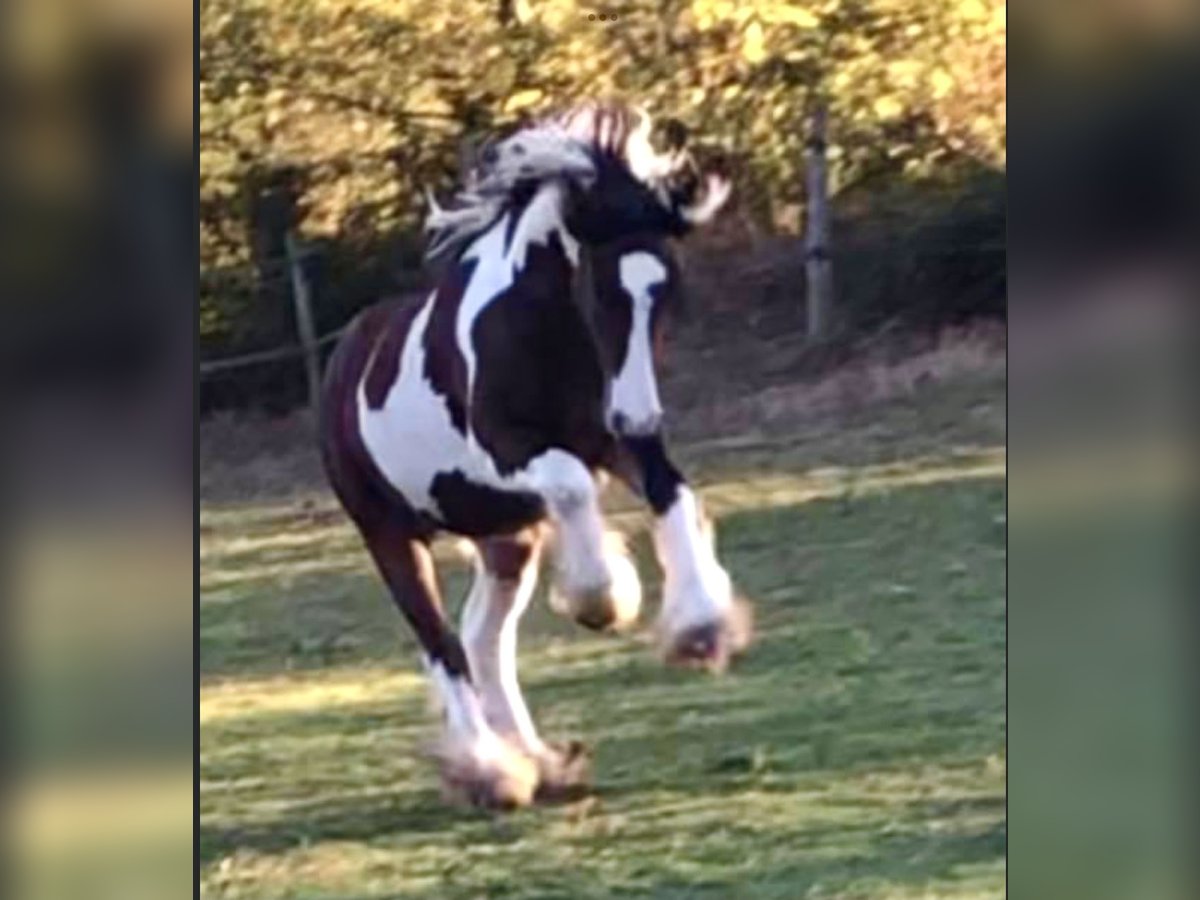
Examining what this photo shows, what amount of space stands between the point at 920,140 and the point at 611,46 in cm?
62

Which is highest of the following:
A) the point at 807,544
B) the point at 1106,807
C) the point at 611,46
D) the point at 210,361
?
the point at 611,46

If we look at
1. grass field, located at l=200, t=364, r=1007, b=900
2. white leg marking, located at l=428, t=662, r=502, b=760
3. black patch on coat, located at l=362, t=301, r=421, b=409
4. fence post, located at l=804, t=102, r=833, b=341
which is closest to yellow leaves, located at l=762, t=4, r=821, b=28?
fence post, located at l=804, t=102, r=833, b=341

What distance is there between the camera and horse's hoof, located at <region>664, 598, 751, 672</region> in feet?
12.2

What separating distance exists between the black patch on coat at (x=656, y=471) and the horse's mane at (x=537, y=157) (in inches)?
20.0

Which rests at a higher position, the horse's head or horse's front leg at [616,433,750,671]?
the horse's head

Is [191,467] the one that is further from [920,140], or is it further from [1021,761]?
[1021,761]

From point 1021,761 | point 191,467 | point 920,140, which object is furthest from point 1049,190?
point 191,467

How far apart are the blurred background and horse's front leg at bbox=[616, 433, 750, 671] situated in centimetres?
4

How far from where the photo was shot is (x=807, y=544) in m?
3.75

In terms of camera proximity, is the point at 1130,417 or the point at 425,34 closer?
the point at 425,34

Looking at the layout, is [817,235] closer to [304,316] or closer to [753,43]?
[753,43]

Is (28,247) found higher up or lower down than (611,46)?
lower down

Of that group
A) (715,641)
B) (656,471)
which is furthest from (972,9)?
(715,641)

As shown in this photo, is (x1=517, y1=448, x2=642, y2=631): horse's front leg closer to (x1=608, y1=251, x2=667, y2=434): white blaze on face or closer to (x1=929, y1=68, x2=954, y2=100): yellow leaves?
(x1=608, y1=251, x2=667, y2=434): white blaze on face
